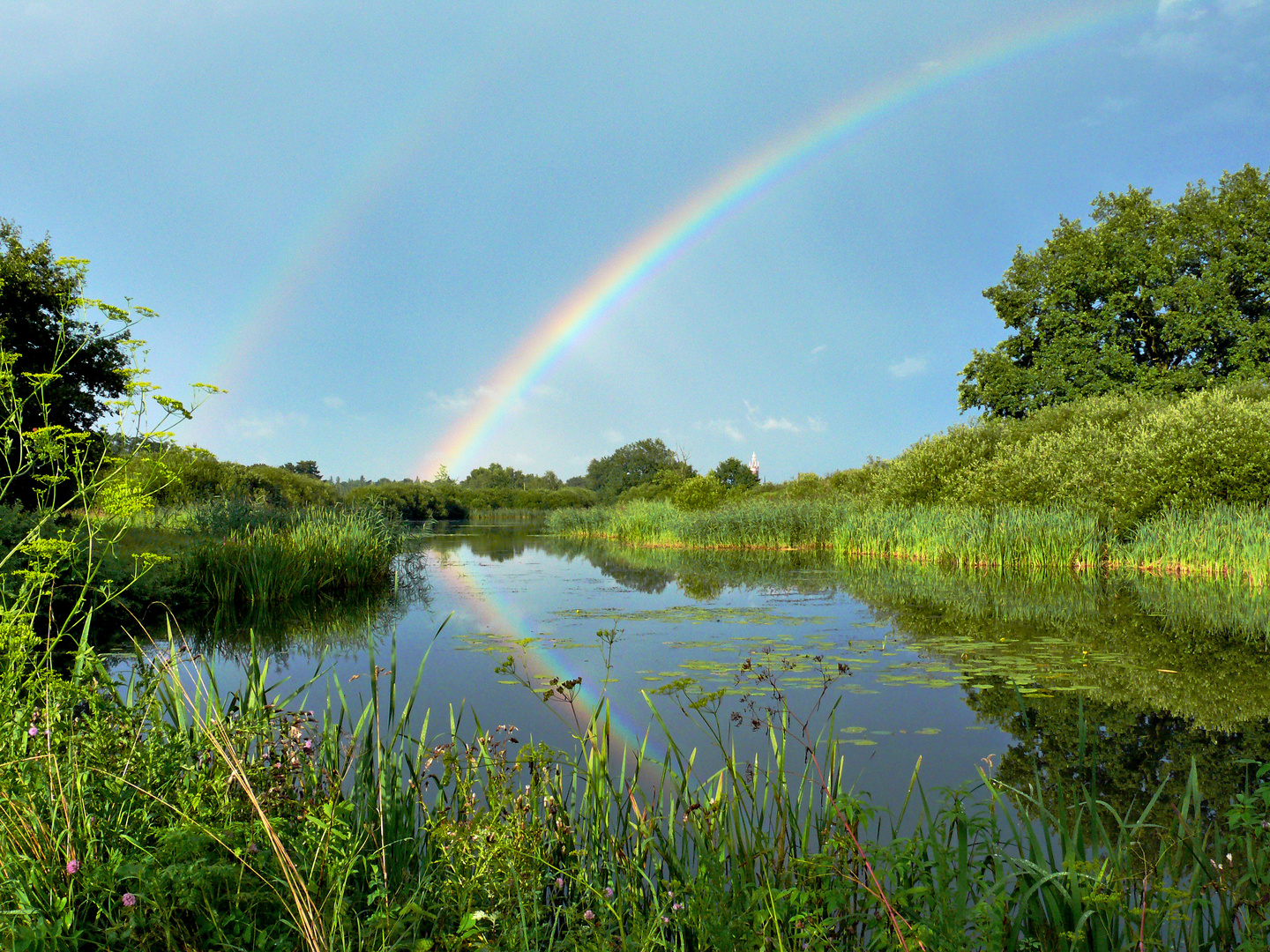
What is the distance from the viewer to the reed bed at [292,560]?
9.97 m

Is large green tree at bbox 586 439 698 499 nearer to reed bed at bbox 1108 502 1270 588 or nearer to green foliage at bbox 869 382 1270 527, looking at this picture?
green foliage at bbox 869 382 1270 527

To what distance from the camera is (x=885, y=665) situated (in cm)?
614

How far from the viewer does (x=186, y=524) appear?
14.7 meters

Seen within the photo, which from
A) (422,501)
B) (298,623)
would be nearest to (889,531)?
(298,623)

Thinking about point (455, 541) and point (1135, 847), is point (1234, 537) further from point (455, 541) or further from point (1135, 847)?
point (455, 541)

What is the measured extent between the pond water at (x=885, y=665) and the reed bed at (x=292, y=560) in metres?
1.45

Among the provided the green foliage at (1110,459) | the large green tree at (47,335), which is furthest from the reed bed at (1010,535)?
the large green tree at (47,335)

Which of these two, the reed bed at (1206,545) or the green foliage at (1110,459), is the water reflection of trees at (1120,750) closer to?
the reed bed at (1206,545)

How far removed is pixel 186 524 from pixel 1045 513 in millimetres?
17955

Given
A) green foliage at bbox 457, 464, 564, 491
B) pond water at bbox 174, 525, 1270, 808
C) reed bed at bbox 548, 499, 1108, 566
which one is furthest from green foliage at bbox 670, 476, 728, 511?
green foliage at bbox 457, 464, 564, 491

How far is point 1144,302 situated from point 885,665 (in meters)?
28.5

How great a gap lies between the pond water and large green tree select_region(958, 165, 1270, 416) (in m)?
18.3

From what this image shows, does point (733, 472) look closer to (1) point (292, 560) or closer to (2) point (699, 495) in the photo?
(2) point (699, 495)

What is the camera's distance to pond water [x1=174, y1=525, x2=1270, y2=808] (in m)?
3.98
